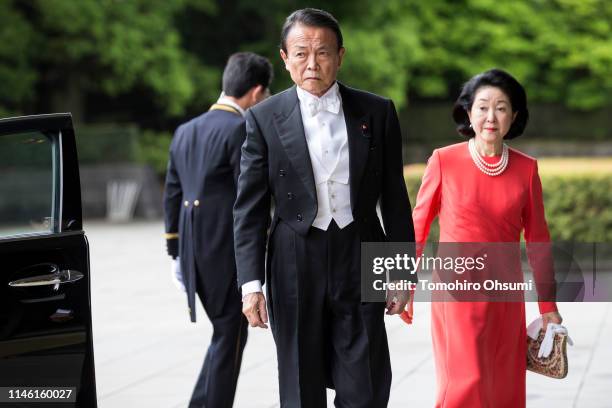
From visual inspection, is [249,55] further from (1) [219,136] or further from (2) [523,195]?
(2) [523,195]

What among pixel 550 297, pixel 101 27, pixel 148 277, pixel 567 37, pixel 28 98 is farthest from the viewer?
pixel 567 37

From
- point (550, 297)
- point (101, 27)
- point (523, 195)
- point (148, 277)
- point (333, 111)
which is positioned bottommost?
point (148, 277)

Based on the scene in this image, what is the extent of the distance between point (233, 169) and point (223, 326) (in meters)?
0.73

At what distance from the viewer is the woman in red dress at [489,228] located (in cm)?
480

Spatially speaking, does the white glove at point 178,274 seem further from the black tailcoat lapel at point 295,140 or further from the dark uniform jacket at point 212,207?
Answer: the black tailcoat lapel at point 295,140

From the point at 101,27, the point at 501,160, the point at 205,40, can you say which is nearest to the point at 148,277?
the point at 501,160

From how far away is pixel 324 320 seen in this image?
4102 millimetres

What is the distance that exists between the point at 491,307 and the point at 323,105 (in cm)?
122

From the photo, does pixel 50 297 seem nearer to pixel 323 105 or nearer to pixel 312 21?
pixel 323 105

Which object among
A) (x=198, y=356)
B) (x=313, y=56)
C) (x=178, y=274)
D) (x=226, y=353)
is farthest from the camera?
(x=198, y=356)

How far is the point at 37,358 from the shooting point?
4102 mm

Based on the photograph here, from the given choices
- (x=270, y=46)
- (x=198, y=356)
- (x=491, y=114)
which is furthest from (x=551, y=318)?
(x=270, y=46)

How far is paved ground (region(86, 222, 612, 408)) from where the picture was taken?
6.59 metres

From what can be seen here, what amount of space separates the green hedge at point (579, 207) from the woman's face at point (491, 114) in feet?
22.5
